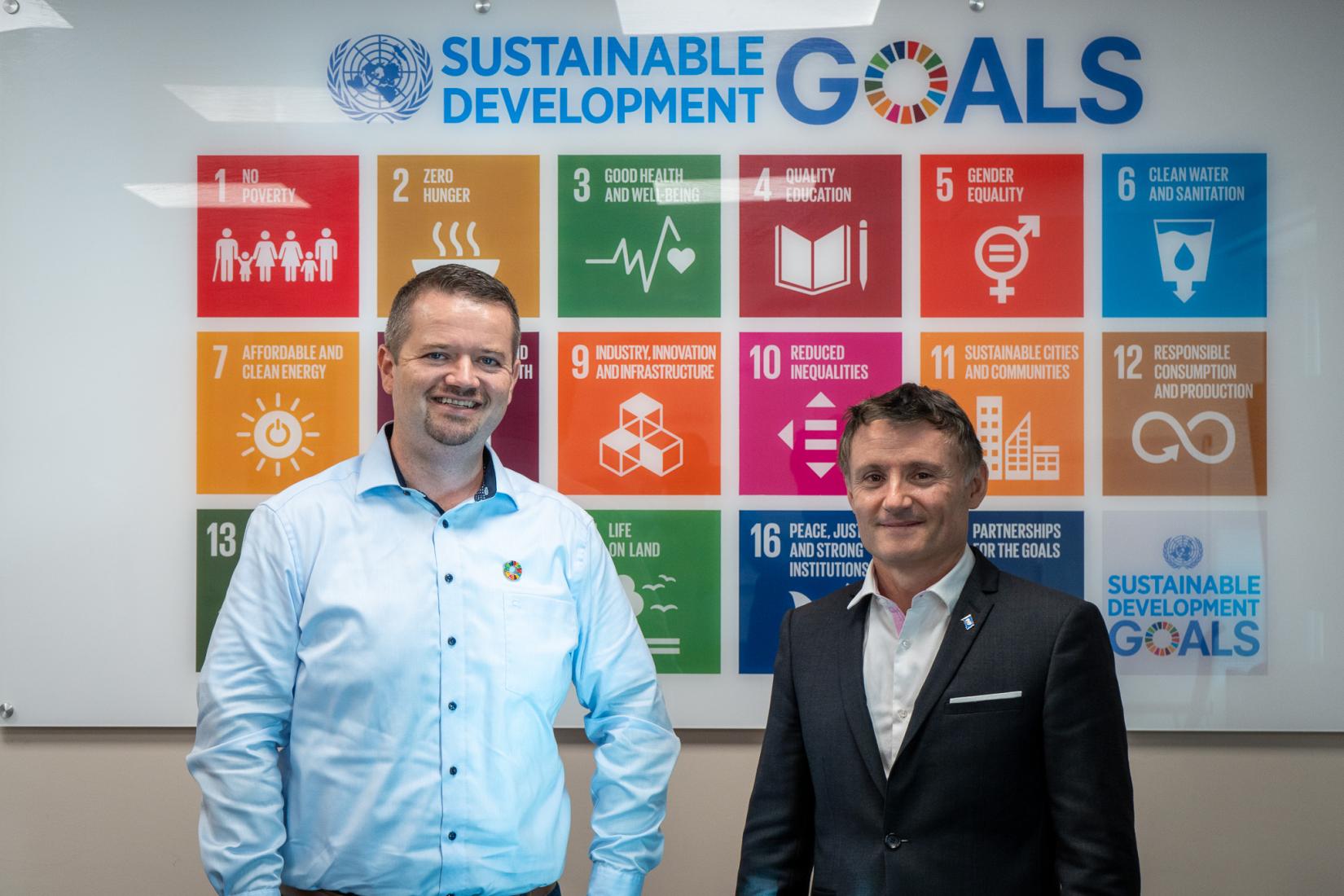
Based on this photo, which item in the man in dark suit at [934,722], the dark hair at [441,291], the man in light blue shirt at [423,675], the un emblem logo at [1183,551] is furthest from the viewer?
the un emblem logo at [1183,551]

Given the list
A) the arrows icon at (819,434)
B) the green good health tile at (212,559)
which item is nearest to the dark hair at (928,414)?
the arrows icon at (819,434)

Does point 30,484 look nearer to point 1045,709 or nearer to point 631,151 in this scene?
point 631,151

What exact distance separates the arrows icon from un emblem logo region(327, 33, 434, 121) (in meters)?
1.17

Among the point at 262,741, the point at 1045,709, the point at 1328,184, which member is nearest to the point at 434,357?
the point at 262,741

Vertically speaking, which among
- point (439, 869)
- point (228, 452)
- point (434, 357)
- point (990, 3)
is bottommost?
point (439, 869)

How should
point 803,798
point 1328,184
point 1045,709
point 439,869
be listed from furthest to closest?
point 1328,184, point 803,798, point 439,869, point 1045,709

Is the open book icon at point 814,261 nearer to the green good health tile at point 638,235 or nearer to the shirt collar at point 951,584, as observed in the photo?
the green good health tile at point 638,235

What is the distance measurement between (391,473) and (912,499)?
3.06 ft

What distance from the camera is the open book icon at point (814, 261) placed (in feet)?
7.44

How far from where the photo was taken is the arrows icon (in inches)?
89.2

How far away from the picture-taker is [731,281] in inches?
89.5

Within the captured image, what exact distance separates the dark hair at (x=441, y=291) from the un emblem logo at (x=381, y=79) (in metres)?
0.73

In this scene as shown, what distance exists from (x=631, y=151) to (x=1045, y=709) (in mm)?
1511

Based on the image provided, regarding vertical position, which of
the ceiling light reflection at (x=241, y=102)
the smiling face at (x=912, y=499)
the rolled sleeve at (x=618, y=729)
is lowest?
the rolled sleeve at (x=618, y=729)
